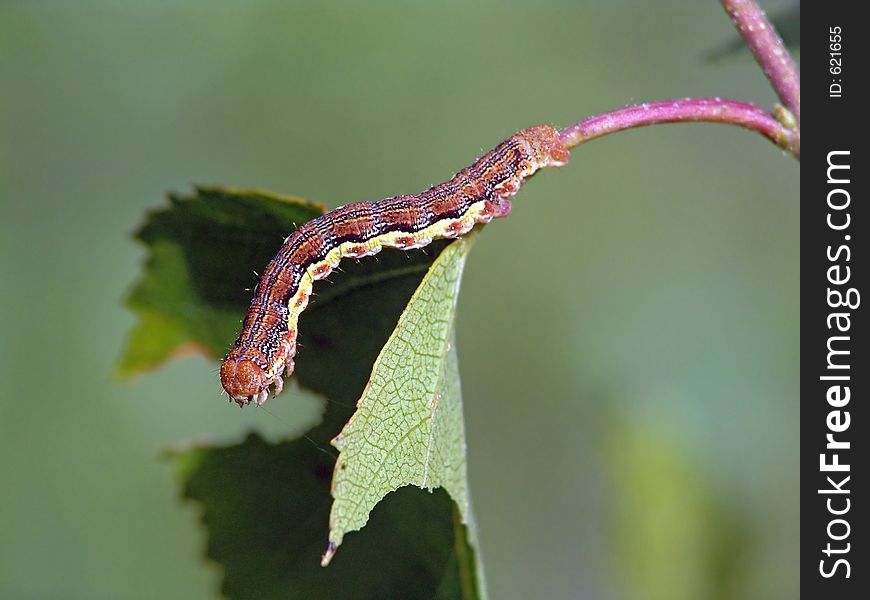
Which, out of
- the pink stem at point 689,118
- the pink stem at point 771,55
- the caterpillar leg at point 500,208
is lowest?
the caterpillar leg at point 500,208

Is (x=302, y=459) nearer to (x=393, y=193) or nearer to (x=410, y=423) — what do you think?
(x=410, y=423)

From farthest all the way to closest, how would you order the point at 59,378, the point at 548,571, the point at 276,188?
the point at 276,188 → the point at 59,378 → the point at 548,571

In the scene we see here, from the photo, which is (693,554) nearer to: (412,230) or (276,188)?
(412,230)

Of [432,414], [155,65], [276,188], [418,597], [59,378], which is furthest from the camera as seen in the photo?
[155,65]

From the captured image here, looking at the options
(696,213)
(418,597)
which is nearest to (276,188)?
(696,213)

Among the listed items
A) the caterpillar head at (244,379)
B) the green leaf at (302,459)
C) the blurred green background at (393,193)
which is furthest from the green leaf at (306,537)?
the blurred green background at (393,193)

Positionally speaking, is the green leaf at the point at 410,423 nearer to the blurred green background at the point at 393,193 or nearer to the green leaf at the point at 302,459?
the green leaf at the point at 302,459

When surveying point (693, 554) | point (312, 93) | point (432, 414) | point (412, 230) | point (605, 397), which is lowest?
point (693, 554)
